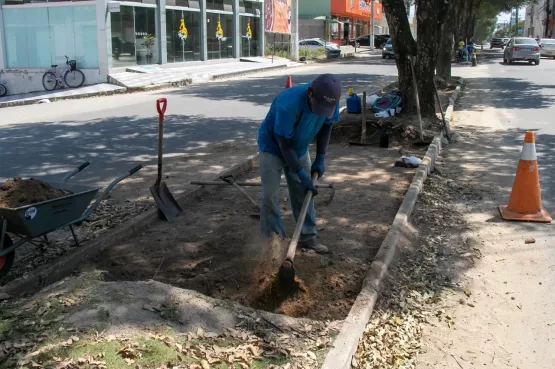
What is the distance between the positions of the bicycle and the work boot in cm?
1872

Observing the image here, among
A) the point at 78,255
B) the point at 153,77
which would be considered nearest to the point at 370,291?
the point at 78,255

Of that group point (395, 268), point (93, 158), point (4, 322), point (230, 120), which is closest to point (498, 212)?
point (395, 268)

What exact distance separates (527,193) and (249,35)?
3089cm

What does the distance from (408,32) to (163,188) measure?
7.19 metres

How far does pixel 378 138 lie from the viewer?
34.4 feet

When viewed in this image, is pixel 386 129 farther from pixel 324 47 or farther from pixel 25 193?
pixel 324 47

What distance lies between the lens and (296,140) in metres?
4.52

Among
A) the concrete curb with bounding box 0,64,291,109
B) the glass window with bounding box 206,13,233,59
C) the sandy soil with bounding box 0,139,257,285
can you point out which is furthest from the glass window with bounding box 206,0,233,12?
the sandy soil with bounding box 0,139,257,285

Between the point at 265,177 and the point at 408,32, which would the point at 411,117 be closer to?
the point at 408,32

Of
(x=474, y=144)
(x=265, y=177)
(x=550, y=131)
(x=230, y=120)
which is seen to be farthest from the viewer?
(x=230, y=120)

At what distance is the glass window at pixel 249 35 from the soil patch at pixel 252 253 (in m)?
29.4

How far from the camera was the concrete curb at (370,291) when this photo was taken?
131 inches

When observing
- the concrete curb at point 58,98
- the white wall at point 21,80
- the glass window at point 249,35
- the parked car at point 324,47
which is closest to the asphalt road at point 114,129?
the concrete curb at point 58,98

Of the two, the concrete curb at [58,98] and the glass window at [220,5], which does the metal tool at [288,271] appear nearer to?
the concrete curb at [58,98]
